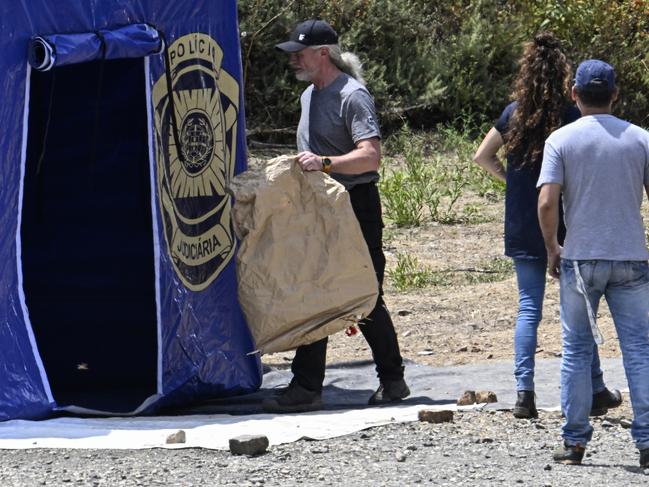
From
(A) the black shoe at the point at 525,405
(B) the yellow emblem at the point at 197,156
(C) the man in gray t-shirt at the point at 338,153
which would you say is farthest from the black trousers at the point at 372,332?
(A) the black shoe at the point at 525,405

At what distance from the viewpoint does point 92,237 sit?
20.4ft

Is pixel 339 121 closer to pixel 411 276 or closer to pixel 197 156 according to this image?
pixel 197 156

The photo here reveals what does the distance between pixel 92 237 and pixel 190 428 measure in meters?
1.14

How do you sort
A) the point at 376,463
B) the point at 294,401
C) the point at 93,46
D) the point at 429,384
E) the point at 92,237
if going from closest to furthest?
1. the point at 376,463
2. the point at 93,46
3. the point at 294,401
4. the point at 92,237
5. the point at 429,384

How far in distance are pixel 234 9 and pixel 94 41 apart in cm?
106

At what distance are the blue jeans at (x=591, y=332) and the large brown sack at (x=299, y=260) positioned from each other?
104cm

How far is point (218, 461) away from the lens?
16.3 feet

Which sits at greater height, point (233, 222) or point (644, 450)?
point (233, 222)

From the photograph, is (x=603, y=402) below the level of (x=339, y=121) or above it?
below

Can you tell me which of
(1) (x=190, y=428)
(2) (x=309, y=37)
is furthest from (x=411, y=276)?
(1) (x=190, y=428)

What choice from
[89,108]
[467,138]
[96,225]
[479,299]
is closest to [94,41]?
[89,108]

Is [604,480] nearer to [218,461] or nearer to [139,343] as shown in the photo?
[218,461]

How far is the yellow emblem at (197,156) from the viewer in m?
5.79

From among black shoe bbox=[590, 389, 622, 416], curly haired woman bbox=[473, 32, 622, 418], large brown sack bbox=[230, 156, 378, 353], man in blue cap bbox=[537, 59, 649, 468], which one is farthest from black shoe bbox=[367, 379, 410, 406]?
man in blue cap bbox=[537, 59, 649, 468]
